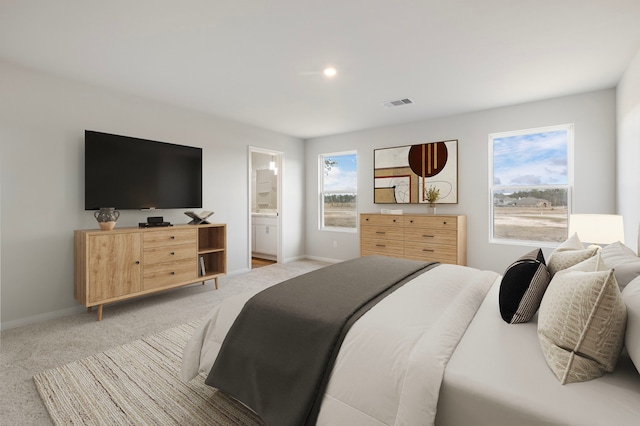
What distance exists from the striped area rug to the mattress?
3.68ft

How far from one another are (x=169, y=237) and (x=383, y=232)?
3066 mm

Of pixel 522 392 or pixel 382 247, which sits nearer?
pixel 522 392

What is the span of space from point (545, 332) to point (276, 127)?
4.88 metres

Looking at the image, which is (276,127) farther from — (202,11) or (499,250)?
(499,250)

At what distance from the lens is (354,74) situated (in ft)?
10.4

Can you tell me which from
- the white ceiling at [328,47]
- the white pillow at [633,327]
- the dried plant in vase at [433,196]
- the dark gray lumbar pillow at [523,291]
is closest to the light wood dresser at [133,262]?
the white ceiling at [328,47]

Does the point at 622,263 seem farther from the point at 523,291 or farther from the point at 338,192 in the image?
the point at 338,192

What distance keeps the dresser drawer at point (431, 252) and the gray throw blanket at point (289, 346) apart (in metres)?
2.70

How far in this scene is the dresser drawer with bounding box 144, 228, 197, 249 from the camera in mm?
3475

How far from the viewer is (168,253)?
365 centimetres

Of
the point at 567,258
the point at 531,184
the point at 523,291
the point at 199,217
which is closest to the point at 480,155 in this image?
the point at 531,184

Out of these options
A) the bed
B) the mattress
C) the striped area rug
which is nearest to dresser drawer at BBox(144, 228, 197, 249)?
the striped area rug

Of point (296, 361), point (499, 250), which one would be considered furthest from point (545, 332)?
point (499, 250)

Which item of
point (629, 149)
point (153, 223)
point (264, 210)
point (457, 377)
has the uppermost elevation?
point (629, 149)
